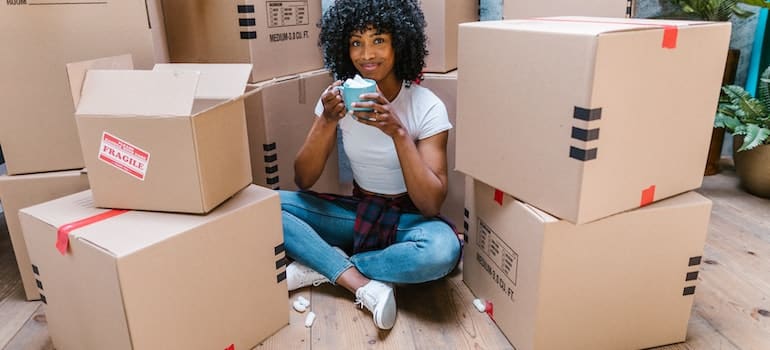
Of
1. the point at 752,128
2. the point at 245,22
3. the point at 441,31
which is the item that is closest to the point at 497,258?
the point at 441,31

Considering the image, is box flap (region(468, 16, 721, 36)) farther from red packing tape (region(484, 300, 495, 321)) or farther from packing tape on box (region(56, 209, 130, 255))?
packing tape on box (region(56, 209, 130, 255))

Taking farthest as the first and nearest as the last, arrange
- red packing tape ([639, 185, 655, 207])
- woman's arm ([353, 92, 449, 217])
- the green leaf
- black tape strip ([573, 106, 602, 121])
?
the green leaf < woman's arm ([353, 92, 449, 217]) < red packing tape ([639, 185, 655, 207]) < black tape strip ([573, 106, 602, 121])

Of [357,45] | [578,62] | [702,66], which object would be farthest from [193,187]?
[702,66]

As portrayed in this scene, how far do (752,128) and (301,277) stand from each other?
171 cm

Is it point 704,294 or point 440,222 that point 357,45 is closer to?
point 440,222

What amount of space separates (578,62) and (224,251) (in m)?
0.76

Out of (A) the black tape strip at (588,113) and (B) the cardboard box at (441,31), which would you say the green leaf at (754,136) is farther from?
(A) the black tape strip at (588,113)

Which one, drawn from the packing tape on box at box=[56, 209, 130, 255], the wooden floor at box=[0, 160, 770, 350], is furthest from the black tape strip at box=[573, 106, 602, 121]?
the packing tape on box at box=[56, 209, 130, 255]

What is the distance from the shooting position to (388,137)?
1.51m

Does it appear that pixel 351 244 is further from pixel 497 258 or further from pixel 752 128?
pixel 752 128

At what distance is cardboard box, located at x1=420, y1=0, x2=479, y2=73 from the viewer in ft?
5.53

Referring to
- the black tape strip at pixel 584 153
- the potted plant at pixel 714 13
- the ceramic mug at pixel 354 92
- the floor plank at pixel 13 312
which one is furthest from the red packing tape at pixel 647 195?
the floor plank at pixel 13 312

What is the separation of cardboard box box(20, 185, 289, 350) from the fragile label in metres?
0.09

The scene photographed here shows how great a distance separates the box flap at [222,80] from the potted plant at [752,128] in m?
1.81
